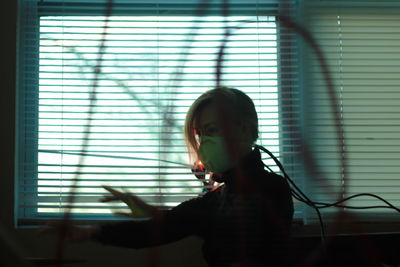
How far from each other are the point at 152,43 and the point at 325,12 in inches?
20.4

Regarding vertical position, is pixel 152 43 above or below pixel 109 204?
above

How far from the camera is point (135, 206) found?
0.95 m

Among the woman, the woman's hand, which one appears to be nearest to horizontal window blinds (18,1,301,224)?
the woman's hand

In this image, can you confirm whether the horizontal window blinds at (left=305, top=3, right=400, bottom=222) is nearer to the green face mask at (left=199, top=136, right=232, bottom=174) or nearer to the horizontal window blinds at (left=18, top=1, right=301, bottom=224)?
the horizontal window blinds at (left=18, top=1, right=301, bottom=224)

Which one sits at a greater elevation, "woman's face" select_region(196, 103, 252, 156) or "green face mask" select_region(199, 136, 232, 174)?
"woman's face" select_region(196, 103, 252, 156)

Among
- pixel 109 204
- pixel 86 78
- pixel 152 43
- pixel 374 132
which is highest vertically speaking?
pixel 152 43

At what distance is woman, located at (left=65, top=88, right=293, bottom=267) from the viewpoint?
2.71ft

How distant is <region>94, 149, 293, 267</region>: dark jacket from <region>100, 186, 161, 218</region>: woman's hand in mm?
34

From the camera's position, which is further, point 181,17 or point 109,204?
point 181,17

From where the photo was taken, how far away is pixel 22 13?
1.17 metres

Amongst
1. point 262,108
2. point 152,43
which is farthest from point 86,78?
point 262,108

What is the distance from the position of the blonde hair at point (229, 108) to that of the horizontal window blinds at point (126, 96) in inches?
4.7

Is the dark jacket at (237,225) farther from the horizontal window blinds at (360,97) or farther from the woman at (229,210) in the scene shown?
the horizontal window blinds at (360,97)

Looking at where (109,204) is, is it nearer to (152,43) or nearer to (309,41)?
(152,43)
